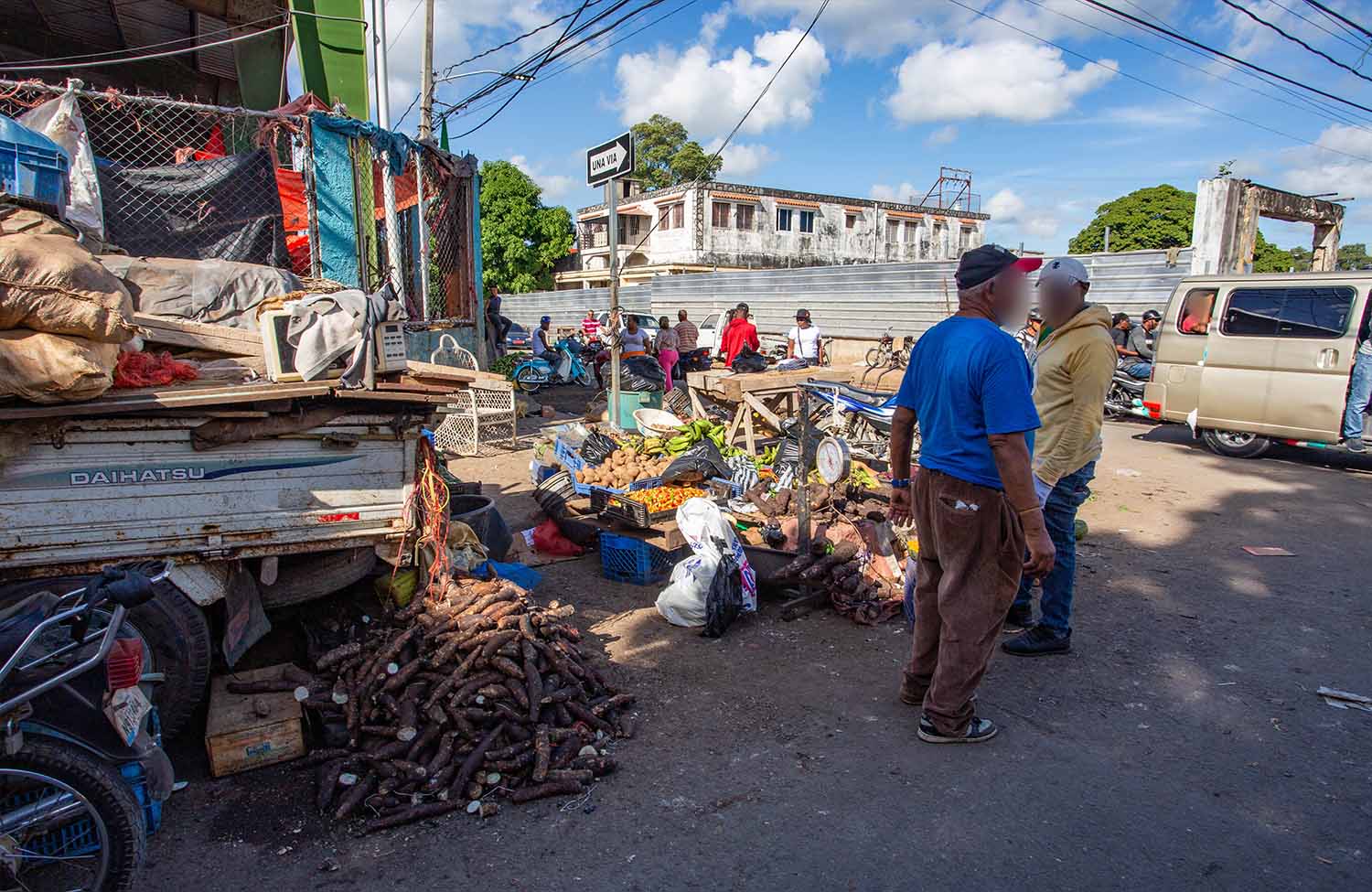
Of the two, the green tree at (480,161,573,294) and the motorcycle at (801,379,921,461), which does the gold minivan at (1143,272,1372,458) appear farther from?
the green tree at (480,161,573,294)

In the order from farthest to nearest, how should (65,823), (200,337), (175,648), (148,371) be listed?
(200,337) < (148,371) < (175,648) < (65,823)

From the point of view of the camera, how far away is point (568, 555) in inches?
249

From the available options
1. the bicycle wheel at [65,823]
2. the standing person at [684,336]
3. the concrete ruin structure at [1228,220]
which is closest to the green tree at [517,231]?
the standing person at [684,336]

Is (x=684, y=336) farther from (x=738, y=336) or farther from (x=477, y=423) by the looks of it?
(x=477, y=423)

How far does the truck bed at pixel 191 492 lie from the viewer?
10.6 feet

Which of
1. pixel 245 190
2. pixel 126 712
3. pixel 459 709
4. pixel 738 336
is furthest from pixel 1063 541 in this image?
pixel 738 336

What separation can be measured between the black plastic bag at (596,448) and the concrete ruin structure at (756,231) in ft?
89.0

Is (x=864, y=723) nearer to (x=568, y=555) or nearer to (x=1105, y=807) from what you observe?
(x=1105, y=807)

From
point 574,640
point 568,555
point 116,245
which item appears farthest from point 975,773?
point 116,245

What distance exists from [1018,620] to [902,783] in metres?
2.01

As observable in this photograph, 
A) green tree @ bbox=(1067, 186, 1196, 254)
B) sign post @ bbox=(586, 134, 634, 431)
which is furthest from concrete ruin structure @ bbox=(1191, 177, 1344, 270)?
green tree @ bbox=(1067, 186, 1196, 254)

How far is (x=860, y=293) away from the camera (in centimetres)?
1969

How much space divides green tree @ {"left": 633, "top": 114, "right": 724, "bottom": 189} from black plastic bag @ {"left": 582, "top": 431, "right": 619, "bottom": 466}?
35.6 metres

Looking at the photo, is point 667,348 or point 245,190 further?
point 667,348
